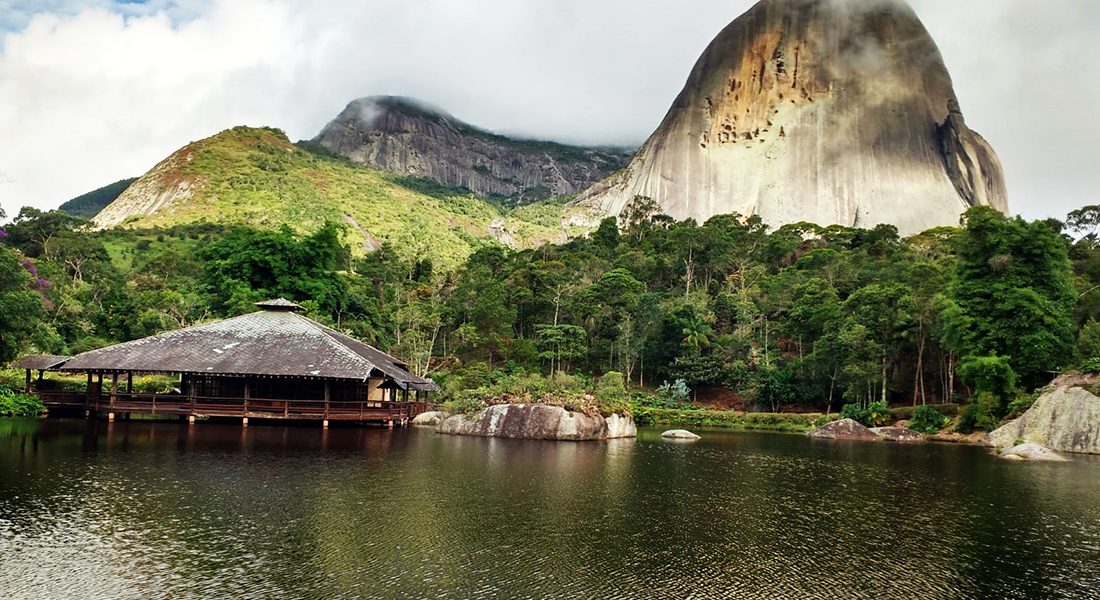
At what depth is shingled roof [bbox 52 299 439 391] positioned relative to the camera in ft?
91.1

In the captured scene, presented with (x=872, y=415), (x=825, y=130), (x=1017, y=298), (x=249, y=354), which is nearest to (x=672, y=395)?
(x=872, y=415)

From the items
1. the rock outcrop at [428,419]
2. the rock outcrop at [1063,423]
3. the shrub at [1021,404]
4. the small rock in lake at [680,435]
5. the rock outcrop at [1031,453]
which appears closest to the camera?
the rock outcrop at [1031,453]

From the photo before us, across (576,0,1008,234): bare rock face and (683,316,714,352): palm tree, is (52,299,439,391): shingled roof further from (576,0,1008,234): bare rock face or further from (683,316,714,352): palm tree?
(576,0,1008,234): bare rock face

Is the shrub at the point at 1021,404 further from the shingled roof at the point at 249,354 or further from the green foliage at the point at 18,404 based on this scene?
the green foliage at the point at 18,404

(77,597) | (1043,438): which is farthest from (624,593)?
(1043,438)

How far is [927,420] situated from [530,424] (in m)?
22.4

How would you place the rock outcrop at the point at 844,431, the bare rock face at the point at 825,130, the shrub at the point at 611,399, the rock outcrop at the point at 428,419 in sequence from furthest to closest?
1. the bare rock face at the point at 825,130
2. the rock outcrop at the point at 844,431
3. the rock outcrop at the point at 428,419
4. the shrub at the point at 611,399

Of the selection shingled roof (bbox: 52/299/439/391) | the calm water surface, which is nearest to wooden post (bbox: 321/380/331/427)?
shingled roof (bbox: 52/299/439/391)

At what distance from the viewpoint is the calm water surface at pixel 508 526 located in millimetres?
9117

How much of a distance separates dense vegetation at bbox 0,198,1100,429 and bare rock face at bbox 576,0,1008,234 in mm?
18879

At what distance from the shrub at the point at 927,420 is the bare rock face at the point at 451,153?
13444 centimetres

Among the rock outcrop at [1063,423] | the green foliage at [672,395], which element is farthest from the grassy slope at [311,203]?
the rock outcrop at [1063,423]

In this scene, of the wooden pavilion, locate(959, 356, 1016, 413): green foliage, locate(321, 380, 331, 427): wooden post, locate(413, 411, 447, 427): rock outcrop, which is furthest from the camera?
locate(413, 411, 447, 427): rock outcrop

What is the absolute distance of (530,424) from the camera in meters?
29.2
